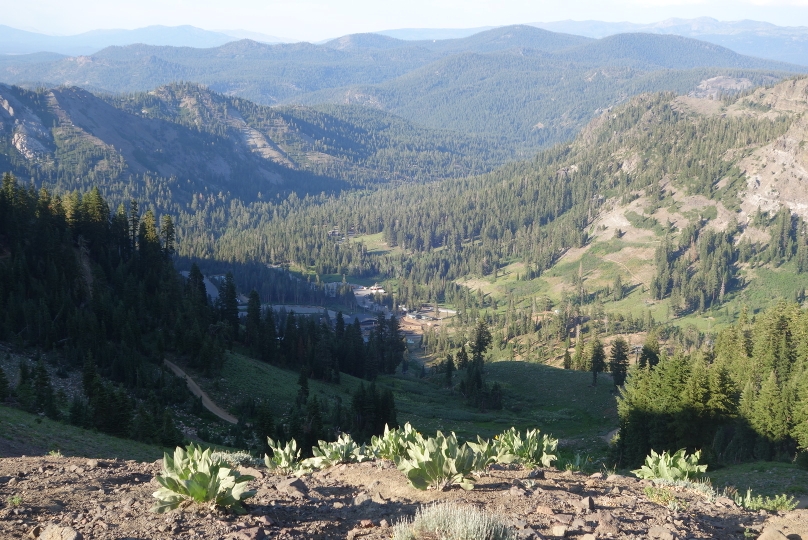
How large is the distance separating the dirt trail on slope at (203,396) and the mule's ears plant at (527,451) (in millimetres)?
47895

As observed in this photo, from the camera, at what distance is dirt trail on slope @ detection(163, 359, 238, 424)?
66.5 m

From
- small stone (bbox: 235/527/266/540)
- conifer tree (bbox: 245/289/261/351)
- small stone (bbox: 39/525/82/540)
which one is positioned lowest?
conifer tree (bbox: 245/289/261/351)

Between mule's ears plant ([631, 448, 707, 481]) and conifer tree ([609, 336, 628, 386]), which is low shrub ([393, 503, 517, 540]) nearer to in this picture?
mule's ears plant ([631, 448, 707, 481])

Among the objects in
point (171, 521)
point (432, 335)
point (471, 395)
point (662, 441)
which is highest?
point (171, 521)

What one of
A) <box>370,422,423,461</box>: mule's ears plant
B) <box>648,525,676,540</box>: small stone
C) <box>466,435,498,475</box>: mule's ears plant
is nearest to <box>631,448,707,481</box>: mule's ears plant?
<box>466,435,498,475</box>: mule's ears plant

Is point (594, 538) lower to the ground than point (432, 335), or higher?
higher

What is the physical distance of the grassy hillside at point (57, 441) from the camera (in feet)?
99.0

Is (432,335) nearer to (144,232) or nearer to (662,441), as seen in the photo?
(144,232)

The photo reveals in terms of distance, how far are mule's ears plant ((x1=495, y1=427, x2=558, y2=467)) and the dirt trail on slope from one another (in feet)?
157

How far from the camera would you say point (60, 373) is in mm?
62562

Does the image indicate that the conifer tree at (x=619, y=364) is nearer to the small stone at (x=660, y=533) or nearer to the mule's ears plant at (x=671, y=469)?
the mule's ears plant at (x=671, y=469)

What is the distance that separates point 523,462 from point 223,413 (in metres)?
52.4

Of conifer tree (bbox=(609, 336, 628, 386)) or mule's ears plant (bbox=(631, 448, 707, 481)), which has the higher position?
mule's ears plant (bbox=(631, 448, 707, 481))

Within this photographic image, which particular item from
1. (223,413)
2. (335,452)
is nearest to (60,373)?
(223,413)
